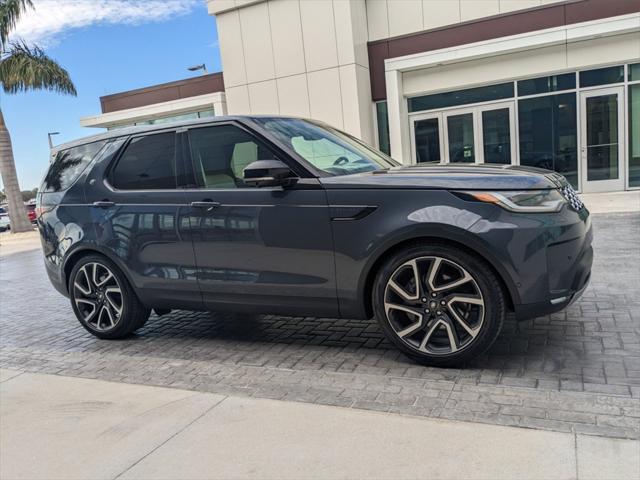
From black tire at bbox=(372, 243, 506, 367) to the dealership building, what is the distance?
40.1 feet

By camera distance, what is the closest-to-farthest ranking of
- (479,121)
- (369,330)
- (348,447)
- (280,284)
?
1. (348,447)
2. (280,284)
3. (369,330)
4. (479,121)

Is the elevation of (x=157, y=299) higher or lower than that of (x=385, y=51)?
lower

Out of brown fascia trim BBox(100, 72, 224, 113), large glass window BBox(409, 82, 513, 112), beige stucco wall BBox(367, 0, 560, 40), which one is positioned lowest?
large glass window BBox(409, 82, 513, 112)

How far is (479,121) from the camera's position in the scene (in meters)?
15.3

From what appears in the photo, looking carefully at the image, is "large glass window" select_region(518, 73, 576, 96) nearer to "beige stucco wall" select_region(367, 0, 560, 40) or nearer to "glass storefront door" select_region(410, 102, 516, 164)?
"glass storefront door" select_region(410, 102, 516, 164)

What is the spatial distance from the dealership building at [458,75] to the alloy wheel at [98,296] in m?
11.6

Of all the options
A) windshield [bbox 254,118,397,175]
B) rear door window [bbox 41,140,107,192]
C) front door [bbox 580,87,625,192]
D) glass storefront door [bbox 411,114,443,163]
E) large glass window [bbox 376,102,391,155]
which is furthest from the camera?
large glass window [bbox 376,102,391,155]

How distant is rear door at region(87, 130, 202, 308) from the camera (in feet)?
14.9

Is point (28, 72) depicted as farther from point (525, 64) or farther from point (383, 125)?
point (525, 64)

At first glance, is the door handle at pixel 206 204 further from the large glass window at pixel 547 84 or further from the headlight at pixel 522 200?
the large glass window at pixel 547 84

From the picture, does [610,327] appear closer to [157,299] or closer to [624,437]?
[624,437]

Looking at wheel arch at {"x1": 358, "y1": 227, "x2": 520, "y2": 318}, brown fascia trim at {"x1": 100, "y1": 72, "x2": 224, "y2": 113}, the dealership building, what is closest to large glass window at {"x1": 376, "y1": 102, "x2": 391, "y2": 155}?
the dealership building

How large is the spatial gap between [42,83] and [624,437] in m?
23.5

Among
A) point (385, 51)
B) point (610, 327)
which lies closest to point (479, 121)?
point (385, 51)
